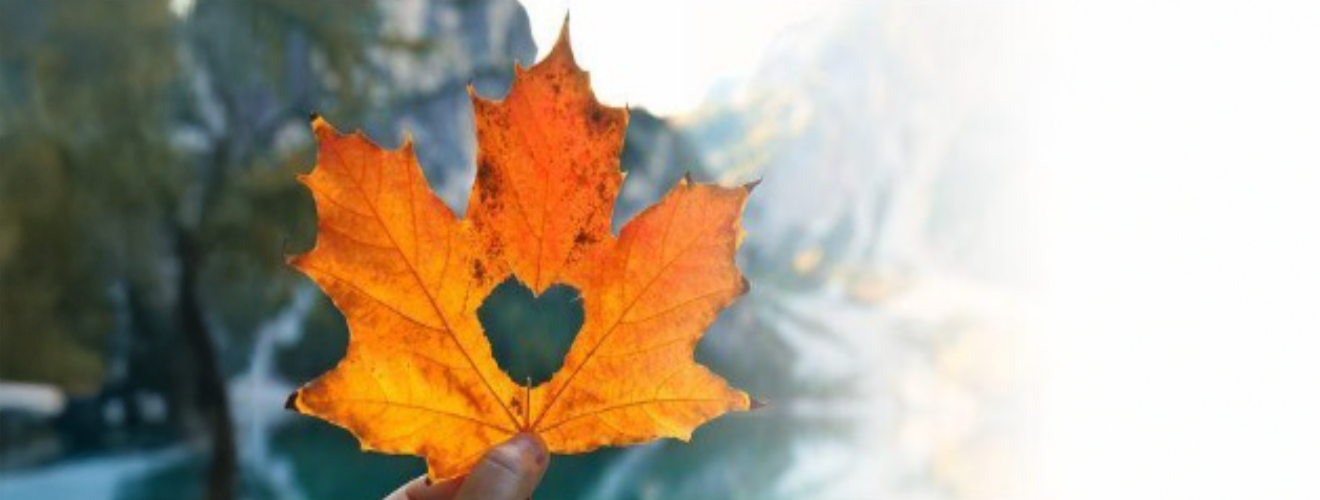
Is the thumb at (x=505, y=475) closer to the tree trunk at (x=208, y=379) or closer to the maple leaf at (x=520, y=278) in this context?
the maple leaf at (x=520, y=278)

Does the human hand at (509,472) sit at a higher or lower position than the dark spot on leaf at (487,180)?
lower

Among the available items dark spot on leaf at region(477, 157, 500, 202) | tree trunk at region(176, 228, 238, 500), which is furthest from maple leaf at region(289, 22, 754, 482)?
tree trunk at region(176, 228, 238, 500)

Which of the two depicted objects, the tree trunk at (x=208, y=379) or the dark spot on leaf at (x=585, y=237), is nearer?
the dark spot on leaf at (x=585, y=237)

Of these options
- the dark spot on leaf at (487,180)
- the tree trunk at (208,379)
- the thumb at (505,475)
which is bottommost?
the thumb at (505,475)

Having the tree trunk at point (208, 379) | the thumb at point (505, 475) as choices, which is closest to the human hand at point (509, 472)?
the thumb at point (505, 475)

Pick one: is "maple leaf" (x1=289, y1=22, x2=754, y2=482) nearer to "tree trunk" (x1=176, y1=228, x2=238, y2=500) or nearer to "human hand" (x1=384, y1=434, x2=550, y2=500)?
"human hand" (x1=384, y1=434, x2=550, y2=500)

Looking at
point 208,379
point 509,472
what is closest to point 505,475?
point 509,472
